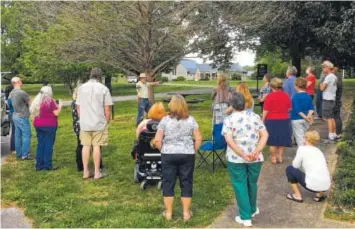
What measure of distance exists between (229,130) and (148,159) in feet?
6.20

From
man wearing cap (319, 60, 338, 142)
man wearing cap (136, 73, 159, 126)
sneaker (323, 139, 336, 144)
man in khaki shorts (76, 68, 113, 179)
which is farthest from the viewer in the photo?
man wearing cap (136, 73, 159, 126)

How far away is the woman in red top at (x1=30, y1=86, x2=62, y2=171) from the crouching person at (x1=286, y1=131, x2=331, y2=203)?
4.19m

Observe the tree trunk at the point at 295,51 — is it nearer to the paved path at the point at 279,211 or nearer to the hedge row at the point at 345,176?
the hedge row at the point at 345,176

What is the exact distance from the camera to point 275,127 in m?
7.46

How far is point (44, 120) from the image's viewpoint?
294 inches

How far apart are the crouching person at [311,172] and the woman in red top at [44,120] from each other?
4.19 metres

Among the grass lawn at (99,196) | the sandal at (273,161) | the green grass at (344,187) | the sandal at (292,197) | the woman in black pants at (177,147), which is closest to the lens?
the woman in black pants at (177,147)

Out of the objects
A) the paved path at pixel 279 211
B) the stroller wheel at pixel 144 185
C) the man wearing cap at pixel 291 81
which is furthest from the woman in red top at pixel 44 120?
the man wearing cap at pixel 291 81

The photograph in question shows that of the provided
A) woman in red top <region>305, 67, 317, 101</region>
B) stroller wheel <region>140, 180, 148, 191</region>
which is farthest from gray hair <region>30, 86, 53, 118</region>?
woman in red top <region>305, 67, 317, 101</region>

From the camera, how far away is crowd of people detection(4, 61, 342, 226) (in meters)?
4.89

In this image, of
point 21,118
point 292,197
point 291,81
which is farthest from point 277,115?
point 21,118

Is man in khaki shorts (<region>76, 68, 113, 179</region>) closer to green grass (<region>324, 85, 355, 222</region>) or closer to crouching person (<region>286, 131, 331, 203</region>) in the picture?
crouching person (<region>286, 131, 331, 203</region>)

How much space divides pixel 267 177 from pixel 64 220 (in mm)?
3326

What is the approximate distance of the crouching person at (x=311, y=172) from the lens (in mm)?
5523
